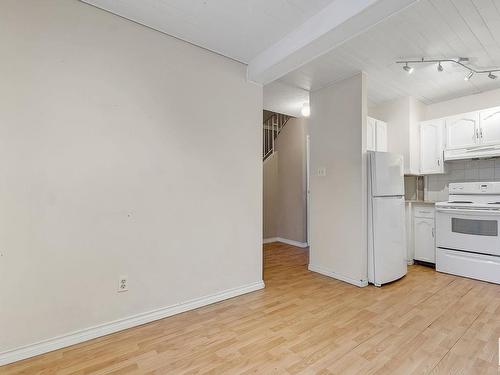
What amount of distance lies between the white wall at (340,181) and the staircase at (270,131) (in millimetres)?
2091

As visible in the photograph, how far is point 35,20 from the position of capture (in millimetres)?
1729

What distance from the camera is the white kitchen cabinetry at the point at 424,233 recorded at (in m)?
3.62

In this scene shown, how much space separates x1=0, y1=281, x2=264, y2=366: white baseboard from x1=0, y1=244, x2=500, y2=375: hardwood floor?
5 centimetres

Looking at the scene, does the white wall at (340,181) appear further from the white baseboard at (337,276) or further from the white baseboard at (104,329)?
the white baseboard at (104,329)

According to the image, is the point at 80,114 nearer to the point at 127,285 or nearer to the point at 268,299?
the point at 127,285

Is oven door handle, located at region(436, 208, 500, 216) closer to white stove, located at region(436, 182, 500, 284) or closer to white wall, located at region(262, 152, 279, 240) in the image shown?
white stove, located at region(436, 182, 500, 284)

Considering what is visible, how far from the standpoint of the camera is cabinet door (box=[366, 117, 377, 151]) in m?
3.24

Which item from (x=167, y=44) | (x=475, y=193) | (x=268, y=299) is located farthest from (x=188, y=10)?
(x=475, y=193)

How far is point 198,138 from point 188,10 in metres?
1.03

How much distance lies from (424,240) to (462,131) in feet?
5.37

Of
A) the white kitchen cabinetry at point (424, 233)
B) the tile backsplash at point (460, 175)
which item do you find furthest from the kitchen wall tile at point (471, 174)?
the white kitchen cabinetry at point (424, 233)

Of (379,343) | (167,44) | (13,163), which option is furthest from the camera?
(167,44)

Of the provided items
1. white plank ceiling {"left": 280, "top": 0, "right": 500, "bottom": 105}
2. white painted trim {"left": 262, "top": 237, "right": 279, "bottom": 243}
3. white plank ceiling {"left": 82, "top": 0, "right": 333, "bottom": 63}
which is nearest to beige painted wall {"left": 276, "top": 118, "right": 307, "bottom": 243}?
white painted trim {"left": 262, "top": 237, "right": 279, "bottom": 243}

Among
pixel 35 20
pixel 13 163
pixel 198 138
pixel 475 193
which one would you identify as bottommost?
pixel 475 193
